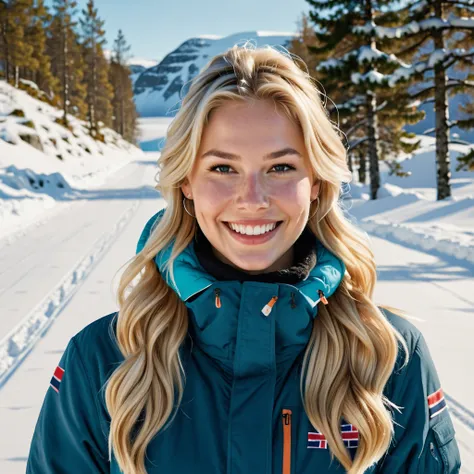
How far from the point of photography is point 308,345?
5.40 feet

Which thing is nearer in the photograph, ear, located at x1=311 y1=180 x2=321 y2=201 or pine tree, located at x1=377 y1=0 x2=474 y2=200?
ear, located at x1=311 y1=180 x2=321 y2=201

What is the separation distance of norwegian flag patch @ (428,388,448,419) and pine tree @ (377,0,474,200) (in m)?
14.7

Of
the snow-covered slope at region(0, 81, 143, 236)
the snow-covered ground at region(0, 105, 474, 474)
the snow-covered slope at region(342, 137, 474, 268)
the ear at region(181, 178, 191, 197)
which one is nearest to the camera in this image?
the ear at region(181, 178, 191, 197)

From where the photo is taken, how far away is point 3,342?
199 inches

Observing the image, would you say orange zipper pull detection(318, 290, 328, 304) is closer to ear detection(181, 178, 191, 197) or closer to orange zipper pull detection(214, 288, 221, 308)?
orange zipper pull detection(214, 288, 221, 308)

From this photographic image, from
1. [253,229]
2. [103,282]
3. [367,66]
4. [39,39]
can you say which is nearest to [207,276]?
[253,229]

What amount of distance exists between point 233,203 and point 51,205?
15.4m

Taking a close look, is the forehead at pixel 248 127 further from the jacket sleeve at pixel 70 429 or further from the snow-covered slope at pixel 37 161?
the snow-covered slope at pixel 37 161

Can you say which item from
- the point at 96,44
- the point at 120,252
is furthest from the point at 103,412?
the point at 96,44

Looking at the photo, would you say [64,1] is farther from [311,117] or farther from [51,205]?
[311,117]

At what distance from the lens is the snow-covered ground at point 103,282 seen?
4.01 metres

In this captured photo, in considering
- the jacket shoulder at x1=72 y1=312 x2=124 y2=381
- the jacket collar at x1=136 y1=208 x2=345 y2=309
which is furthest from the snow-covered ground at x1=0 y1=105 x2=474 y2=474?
the jacket shoulder at x1=72 y1=312 x2=124 y2=381

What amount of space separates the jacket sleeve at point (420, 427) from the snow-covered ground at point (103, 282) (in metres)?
0.73

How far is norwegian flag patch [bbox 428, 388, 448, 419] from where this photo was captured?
1553 millimetres
